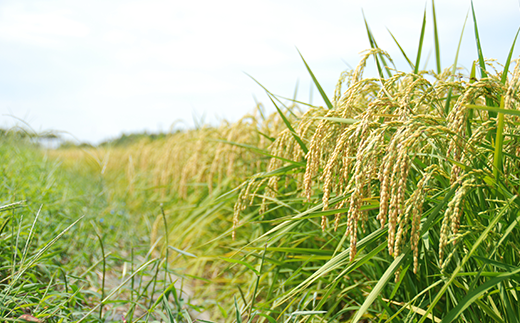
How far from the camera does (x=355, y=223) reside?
106cm

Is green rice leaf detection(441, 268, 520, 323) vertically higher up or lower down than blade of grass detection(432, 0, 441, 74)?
lower down

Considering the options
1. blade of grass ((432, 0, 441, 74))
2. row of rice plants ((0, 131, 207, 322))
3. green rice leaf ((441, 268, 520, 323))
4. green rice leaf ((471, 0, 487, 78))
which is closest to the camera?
green rice leaf ((441, 268, 520, 323))

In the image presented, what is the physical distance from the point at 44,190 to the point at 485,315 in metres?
3.24

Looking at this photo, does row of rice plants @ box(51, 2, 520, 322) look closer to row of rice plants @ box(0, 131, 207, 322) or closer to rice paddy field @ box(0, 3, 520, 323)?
rice paddy field @ box(0, 3, 520, 323)

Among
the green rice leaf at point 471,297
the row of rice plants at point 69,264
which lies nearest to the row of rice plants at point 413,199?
the green rice leaf at point 471,297

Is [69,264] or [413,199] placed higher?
[413,199]

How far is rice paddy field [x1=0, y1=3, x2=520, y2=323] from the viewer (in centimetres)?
116

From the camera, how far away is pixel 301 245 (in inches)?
Answer: 104

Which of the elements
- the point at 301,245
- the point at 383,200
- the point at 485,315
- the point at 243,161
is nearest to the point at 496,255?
the point at 485,315

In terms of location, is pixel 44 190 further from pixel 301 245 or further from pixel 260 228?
pixel 301 245

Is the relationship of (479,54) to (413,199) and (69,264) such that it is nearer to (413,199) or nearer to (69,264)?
(413,199)

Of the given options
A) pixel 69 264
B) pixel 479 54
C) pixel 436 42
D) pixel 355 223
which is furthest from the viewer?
pixel 69 264

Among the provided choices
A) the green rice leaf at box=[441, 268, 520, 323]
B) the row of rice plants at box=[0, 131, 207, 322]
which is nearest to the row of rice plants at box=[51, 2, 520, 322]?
the green rice leaf at box=[441, 268, 520, 323]

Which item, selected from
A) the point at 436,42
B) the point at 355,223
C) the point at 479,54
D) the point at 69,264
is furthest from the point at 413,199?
the point at 69,264
